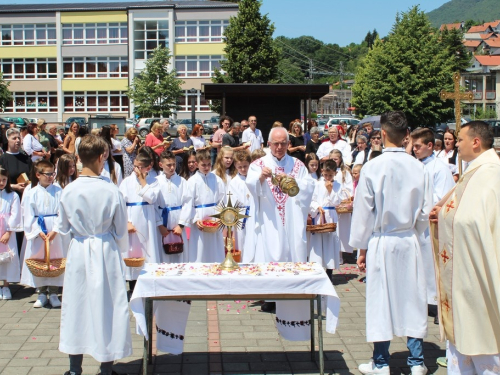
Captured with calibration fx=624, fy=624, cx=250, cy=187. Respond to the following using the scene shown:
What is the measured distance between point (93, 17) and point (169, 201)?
5403 cm

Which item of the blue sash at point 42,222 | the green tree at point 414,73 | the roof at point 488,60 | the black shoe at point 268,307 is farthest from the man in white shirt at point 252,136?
the roof at point 488,60

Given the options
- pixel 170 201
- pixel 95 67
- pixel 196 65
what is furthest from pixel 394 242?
pixel 95 67

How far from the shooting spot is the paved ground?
6086mm

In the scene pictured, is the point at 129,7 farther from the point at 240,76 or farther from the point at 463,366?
the point at 463,366

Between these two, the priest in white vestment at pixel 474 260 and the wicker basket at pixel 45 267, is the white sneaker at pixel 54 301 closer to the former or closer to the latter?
the wicker basket at pixel 45 267

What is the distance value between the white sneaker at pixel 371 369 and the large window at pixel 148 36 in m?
54.1

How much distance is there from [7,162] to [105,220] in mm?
5309

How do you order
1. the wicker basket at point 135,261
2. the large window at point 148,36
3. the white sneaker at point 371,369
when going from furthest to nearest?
the large window at point 148,36, the wicker basket at point 135,261, the white sneaker at point 371,369

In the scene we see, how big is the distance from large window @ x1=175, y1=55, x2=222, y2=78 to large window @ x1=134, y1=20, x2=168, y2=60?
7.16ft

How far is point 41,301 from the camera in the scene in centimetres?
827

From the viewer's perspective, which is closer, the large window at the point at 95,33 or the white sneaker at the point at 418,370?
the white sneaker at the point at 418,370

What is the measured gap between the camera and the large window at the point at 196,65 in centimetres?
5794

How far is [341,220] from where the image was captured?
1078 centimetres

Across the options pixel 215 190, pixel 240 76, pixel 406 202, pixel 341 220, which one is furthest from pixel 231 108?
pixel 240 76
